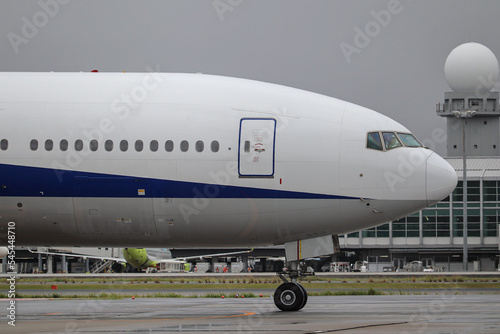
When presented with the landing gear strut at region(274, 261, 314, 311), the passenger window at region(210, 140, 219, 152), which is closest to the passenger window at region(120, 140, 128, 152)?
the passenger window at region(210, 140, 219, 152)

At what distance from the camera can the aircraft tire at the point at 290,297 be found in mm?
22844

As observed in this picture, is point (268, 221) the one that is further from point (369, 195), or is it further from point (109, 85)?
point (109, 85)

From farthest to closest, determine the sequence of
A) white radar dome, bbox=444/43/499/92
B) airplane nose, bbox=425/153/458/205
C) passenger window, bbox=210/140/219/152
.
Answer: white radar dome, bbox=444/43/499/92
airplane nose, bbox=425/153/458/205
passenger window, bbox=210/140/219/152

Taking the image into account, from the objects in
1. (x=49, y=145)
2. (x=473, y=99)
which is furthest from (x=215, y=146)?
(x=473, y=99)

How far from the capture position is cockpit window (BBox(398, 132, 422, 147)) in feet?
73.9

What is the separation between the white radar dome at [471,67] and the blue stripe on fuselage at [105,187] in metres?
101

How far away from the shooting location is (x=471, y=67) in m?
118

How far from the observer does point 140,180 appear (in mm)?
21797

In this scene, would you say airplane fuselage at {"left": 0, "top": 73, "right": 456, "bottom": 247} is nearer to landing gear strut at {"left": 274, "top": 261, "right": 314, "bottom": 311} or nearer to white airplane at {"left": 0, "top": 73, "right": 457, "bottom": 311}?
white airplane at {"left": 0, "top": 73, "right": 457, "bottom": 311}

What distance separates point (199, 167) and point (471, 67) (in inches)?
4038

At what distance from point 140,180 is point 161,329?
4.65 metres

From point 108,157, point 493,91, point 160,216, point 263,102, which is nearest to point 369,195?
point 263,102

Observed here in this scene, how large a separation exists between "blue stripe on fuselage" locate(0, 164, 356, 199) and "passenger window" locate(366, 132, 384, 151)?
1.59 metres

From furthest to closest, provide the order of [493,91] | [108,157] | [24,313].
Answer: [493,91]
[24,313]
[108,157]
